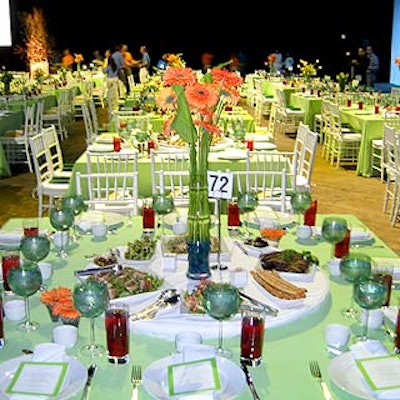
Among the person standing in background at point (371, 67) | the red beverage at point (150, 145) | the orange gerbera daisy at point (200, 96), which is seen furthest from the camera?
the person standing in background at point (371, 67)

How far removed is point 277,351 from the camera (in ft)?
6.03

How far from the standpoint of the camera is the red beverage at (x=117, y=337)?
177 cm

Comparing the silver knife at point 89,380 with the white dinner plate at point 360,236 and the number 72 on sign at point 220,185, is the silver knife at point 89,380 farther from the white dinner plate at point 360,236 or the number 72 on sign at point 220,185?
the white dinner plate at point 360,236

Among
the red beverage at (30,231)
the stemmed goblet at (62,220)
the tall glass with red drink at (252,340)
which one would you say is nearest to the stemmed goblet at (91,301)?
the tall glass with red drink at (252,340)

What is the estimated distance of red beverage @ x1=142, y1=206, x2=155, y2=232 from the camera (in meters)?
2.92

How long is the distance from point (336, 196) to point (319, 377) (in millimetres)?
4977

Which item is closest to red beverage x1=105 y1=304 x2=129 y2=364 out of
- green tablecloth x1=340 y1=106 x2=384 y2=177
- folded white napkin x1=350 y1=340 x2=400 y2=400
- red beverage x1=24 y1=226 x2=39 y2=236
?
folded white napkin x1=350 y1=340 x2=400 y2=400

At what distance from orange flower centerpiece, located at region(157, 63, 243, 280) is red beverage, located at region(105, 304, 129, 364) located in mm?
552

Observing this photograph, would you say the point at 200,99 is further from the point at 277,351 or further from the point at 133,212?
the point at 133,212

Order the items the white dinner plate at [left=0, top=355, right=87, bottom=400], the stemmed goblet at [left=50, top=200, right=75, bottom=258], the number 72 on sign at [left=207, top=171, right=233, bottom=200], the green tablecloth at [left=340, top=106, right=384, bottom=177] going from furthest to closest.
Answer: the green tablecloth at [left=340, top=106, right=384, bottom=177]
the stemmed goblet at [left=50, top=200, right=75, bottom=258]
the number 72 on sign at [left=207, top=171, right=233, bottom=200]
the white dinner plate at [left=0, top=355, right=87, bottom=400]

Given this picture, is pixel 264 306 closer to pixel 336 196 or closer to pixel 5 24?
pixel 336 196

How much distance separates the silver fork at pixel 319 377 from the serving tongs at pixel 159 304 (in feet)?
1.67

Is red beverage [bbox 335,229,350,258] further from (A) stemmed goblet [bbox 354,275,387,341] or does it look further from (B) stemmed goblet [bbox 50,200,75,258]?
(B) stemmed goblet [bbox 50,200,75,258]

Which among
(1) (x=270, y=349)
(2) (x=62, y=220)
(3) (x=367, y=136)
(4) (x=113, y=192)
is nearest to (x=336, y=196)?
(3) (x=367, y=136)
